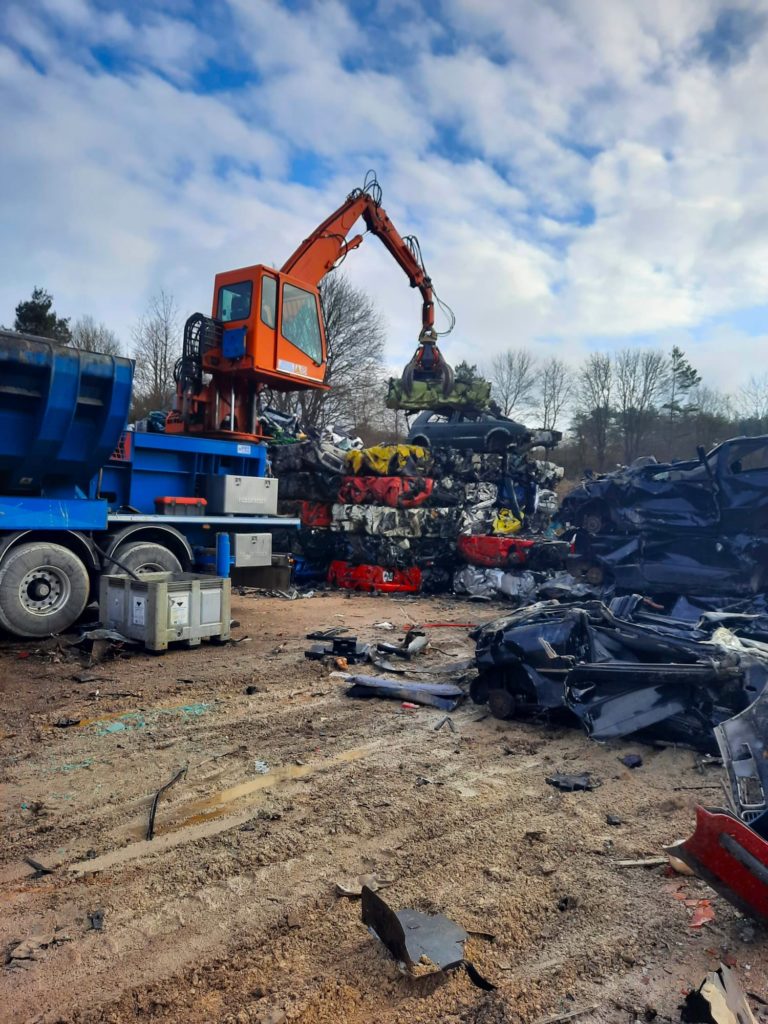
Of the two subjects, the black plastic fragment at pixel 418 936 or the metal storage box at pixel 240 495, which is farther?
the metal storage box at pixel 240 495

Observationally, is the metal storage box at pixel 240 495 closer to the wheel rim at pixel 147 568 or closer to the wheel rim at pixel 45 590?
the wheel rim at pixel 147 568

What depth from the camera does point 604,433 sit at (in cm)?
4078

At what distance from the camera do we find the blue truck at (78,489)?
7.02m

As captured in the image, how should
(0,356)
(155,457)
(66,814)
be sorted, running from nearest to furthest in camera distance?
(66,814)
(0,356)
(155,457)

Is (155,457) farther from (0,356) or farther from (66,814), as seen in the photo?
(66,814)

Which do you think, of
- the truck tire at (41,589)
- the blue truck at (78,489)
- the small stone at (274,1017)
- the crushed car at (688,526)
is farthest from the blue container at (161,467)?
the small stone at (274,1017)

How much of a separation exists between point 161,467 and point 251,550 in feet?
5.30

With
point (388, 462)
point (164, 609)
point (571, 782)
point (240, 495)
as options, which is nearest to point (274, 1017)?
point (571, 782)

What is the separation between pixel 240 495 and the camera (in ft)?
30.5

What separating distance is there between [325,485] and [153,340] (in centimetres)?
2405

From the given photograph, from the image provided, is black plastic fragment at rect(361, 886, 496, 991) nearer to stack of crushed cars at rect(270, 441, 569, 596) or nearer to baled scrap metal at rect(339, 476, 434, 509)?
stack of crushed cars at rect(270, 441, 569, 596)

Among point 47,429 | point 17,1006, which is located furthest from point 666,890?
point 47,429

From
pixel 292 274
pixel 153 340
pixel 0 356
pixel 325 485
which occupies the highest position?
pixel 153 340

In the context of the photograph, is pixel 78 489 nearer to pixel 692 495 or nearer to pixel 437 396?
pixel 692 495
